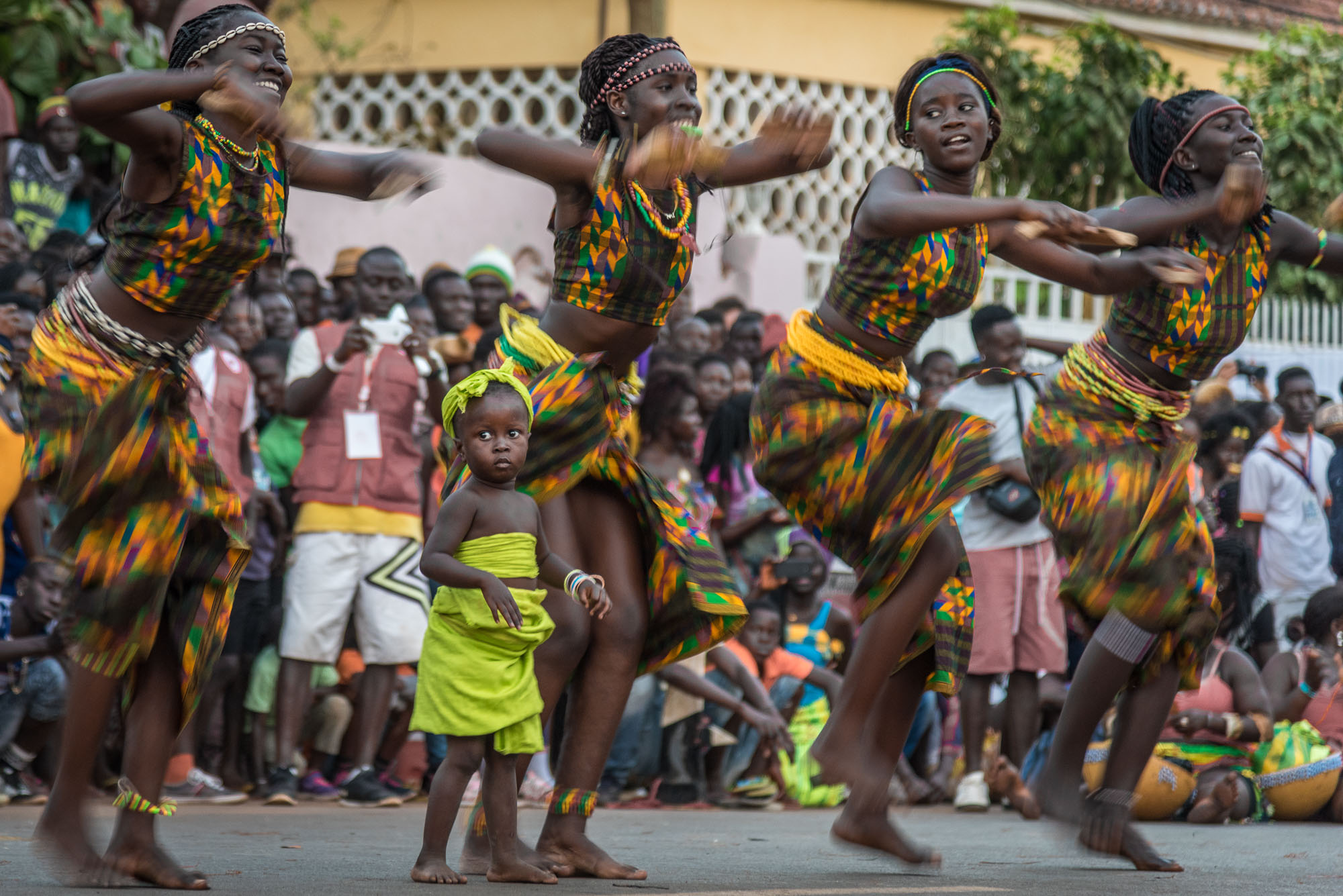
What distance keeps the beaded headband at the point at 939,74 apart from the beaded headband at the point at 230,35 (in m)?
1.79

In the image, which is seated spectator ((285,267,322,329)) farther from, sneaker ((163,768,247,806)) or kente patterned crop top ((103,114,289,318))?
kente patterned crop top ((103,114,289,318))

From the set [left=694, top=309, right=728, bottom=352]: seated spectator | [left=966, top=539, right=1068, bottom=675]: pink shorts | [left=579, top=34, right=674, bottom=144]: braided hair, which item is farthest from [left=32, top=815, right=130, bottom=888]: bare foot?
[left=694, top=309, right=728, bottom=352]: seated spectator

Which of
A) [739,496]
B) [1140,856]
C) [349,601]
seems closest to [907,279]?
[1140,856]

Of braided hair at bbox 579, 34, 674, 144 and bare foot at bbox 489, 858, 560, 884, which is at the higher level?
braided hair at bbox 579, 34, 674, 144

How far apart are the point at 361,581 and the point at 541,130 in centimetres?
892

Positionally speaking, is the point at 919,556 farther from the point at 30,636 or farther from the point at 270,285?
the point at 270,285

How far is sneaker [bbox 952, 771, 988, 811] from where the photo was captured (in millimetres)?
8305

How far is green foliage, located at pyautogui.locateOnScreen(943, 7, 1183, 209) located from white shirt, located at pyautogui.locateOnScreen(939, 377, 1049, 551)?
8655mm

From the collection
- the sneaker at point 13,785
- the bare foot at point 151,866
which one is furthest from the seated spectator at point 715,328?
the bare foot at point 151,866

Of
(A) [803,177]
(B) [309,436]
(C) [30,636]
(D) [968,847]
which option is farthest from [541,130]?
(D) [968,847]

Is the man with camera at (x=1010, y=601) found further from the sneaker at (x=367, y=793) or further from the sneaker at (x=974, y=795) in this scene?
the sneaker at (x=367, y=793)

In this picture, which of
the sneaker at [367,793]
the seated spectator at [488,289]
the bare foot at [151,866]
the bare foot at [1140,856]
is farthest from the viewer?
the seated spectator at [488,289]

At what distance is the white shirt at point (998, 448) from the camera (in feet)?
28.2

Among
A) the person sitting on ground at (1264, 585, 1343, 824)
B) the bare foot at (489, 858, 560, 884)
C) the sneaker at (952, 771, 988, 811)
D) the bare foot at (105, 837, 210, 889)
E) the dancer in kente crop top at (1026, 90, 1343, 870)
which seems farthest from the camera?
the person sitting on ground at (1264, 585, 1343, 824)
